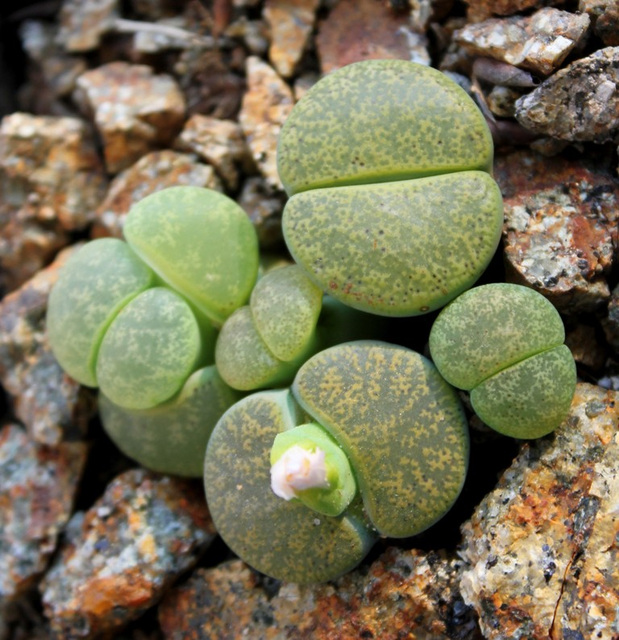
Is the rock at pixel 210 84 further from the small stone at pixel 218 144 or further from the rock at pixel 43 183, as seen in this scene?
the rock at pixel 43 183

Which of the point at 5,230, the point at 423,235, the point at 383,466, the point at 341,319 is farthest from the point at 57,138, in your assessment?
the point at 383,466

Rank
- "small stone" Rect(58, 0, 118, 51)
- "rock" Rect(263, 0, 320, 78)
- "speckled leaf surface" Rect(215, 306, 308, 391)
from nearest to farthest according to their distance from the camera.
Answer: "speckled leaf surface" Rect(215, 306, 308, 391)
"rock" Rect(263, 0, 320, 78)
"small stone" Rect(58, 0, 118, 51)

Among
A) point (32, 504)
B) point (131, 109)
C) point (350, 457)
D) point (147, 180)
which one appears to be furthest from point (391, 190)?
point (32, 504)

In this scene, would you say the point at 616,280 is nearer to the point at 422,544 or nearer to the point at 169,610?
the point at 422,544

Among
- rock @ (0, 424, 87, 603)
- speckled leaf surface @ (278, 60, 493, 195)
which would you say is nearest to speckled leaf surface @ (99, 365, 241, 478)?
rock @ (0, 424, 87, 603)

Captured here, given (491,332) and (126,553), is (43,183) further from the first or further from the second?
(491,332)

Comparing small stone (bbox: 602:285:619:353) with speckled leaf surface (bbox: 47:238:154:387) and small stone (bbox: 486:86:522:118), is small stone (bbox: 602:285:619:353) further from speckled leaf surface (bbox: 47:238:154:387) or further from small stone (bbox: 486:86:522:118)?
speckled leaf surface (bbox: 47:238:154:387)

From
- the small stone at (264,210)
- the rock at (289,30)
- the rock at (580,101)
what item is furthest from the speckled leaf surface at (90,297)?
the rock at (580,101)
